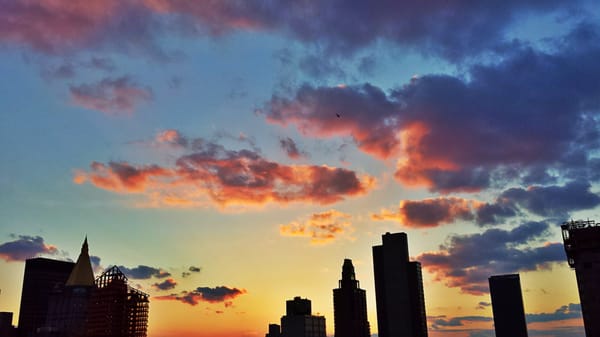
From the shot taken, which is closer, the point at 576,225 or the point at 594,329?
the point at 594,329

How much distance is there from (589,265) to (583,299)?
1117 centimetres

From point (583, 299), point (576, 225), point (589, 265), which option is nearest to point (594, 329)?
point (583, 299)

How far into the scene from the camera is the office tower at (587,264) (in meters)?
168

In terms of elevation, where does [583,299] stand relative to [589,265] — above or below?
below

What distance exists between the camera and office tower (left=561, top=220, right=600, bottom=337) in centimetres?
16775

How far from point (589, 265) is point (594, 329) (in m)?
20.1

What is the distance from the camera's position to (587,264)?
567 feet

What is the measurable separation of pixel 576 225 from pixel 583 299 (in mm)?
24133

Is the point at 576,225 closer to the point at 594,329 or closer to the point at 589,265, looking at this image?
the point at 589,265

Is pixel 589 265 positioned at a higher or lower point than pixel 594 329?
higher

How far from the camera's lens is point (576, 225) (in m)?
178

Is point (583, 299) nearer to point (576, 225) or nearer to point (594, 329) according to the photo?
point (594, 329)

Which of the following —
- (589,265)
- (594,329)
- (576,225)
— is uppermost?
(576,225)

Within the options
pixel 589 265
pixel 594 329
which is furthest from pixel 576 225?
pixel 594 329
